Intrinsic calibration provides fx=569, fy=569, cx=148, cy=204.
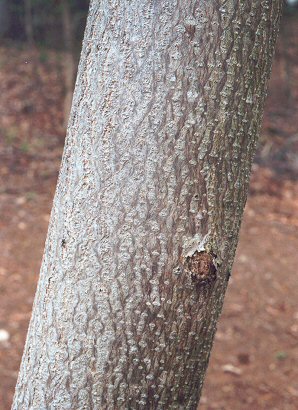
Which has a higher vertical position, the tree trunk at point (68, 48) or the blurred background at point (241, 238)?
the tree trunk at point (68, 48)

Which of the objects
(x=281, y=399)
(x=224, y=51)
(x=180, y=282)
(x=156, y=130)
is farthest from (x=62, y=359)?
(x=281, y=399)

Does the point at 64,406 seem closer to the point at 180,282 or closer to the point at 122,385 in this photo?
the point at 122,385

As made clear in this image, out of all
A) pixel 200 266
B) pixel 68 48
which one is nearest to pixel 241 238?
pixel 68 48

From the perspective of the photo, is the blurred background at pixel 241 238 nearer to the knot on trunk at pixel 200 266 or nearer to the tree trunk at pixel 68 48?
the tree trunk at pixel 68 48

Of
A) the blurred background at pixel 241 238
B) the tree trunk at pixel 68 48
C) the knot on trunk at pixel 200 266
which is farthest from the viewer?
the tree trunk at pixel 68 48

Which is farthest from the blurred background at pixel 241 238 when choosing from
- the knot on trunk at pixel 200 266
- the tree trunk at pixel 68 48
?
the knot on trunk at pixel 200 266

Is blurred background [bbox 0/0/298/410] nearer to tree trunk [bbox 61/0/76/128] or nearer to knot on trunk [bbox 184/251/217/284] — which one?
tree trunk [bbox 61/0/76/128]

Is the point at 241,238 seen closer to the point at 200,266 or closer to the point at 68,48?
the point at 68,48

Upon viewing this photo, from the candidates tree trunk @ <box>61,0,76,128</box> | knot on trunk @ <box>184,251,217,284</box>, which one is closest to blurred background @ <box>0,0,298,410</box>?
tree trunk @ <box>61,0,76,128</box>

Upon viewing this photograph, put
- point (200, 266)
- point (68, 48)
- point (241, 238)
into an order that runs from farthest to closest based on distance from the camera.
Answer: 1. point (68, 48)
2. point (241, 238)
3. point (200, 266)
